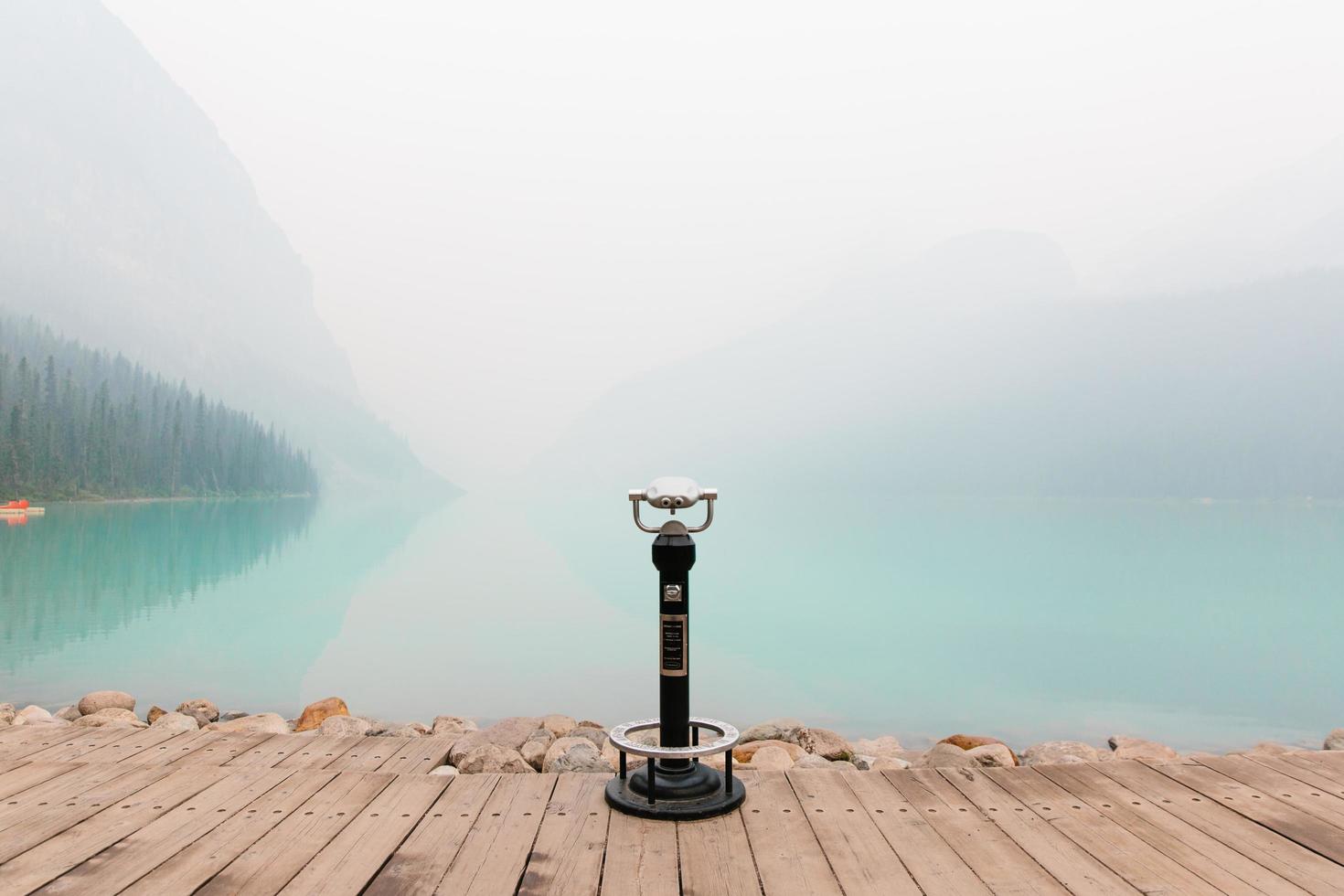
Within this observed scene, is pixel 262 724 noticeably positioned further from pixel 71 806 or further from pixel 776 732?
pixel 776 732

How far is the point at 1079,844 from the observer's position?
9.09 feet

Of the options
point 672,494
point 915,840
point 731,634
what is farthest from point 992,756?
point 731,634

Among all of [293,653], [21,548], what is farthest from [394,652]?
[21,548]

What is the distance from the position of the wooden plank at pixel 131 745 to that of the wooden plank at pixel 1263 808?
429cm

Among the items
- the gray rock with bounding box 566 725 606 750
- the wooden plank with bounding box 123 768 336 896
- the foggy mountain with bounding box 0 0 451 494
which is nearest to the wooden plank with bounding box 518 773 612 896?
the wooden plank with bounding box 123 768 336 896

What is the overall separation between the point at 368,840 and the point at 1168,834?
8.57 ft

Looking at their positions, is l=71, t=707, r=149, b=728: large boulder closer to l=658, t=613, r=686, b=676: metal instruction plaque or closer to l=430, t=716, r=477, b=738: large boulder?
l=430, t=716, r=477, b=738: large boulder

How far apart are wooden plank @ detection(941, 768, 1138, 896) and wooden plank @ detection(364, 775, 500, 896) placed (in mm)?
1606

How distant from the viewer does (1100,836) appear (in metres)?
2.86

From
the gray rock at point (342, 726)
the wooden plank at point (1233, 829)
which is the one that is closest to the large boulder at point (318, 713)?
the gray rock at point (342, 726)

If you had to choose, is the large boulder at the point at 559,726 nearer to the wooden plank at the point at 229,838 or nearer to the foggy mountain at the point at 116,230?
the wooden plank at the point at 229,838

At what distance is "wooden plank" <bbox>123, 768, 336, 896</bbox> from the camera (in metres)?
2.49

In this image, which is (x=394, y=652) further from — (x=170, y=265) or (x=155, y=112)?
(x=155, y=112)

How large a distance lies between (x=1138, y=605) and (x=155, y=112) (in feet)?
764
